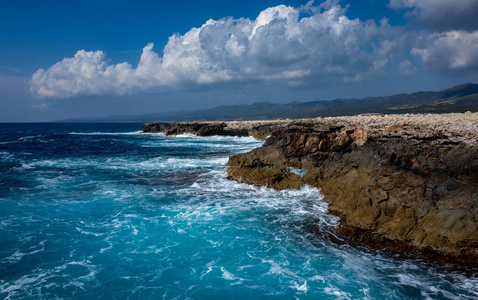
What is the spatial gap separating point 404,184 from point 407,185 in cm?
14

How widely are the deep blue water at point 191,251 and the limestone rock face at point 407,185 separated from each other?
0.89 m

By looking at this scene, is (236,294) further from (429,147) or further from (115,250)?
(429,147)

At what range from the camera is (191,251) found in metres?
9.84

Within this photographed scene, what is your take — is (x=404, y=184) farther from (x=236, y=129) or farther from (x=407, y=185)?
(x=236, y=129)

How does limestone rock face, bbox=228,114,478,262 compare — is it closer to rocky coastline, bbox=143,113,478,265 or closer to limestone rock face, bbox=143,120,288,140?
rocky coastline, bbox=143,113,478,265

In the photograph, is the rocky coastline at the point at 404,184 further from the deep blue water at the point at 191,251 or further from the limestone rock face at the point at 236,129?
the limestone rock face at the point at 236,129

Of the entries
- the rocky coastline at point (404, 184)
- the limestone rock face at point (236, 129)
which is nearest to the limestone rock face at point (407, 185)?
the rocky coastline at point (404, 184)

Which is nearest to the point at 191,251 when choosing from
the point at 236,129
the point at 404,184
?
the point at 404,184

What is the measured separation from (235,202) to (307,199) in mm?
3884

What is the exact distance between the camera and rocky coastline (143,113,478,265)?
356 inches

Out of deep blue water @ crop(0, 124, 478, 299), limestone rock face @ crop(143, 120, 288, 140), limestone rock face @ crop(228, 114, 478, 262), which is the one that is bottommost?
deep blue water @ crop(0, 124, 478, 299)

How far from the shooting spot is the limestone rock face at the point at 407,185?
356 inches

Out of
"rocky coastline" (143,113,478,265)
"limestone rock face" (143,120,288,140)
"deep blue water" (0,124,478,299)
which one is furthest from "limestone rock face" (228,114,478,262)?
"limestone rock face" (143,120,288,140)

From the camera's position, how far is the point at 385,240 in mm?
9875
